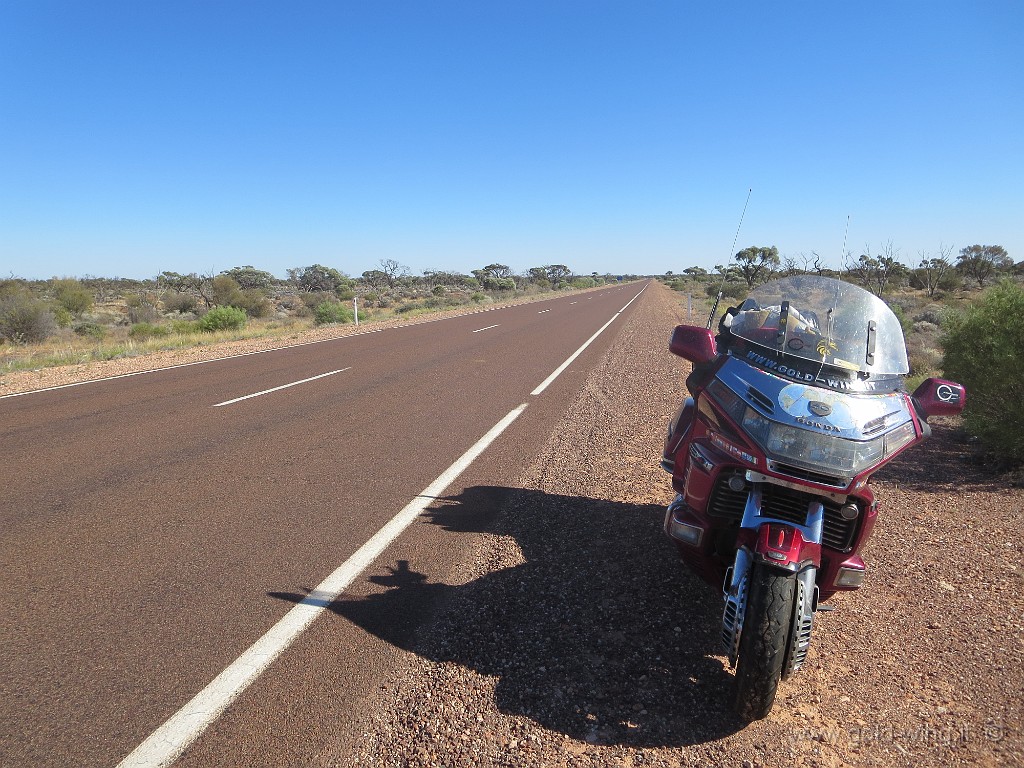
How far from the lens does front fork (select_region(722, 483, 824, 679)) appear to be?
7.89ft

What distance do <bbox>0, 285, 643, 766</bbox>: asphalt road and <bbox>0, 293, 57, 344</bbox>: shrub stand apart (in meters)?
17.7

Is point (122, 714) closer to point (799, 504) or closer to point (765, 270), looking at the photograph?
point (799, 504)

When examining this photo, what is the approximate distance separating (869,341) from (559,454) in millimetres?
3596

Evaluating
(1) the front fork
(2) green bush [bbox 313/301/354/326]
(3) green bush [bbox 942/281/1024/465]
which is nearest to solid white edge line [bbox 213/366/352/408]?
(1) the front fork

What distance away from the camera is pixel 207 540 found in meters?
4.18

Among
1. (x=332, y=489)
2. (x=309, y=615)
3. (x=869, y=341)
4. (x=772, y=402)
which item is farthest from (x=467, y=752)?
(x=332, y=489)

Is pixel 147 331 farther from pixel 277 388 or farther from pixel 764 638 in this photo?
pixel 764 638

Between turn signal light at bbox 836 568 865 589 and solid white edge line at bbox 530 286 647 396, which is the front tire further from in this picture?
solid white edge line at bbox 530 286 647 396

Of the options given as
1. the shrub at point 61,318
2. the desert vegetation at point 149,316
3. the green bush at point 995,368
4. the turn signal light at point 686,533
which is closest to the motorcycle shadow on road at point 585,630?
the turn signal light at point 686,533

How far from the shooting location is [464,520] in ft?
14.8

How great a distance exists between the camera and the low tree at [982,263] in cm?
4028

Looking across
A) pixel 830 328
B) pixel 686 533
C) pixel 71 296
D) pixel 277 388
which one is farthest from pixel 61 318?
pixel 830 328

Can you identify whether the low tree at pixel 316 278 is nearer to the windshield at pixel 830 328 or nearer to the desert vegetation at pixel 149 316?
the desert vegetation at pixel 149 316

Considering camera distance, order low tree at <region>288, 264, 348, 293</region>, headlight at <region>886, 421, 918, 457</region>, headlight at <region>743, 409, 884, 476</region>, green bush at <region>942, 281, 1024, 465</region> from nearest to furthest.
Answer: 1. headlight at <region>743, 409, 884, 476</region>
2. headlight at <region>886, 421, 918, 457</region>
3. green bush at <region>942, 281, 1024, 465</region>
4. low tree at <region>288, 264, 348, 293</region>
